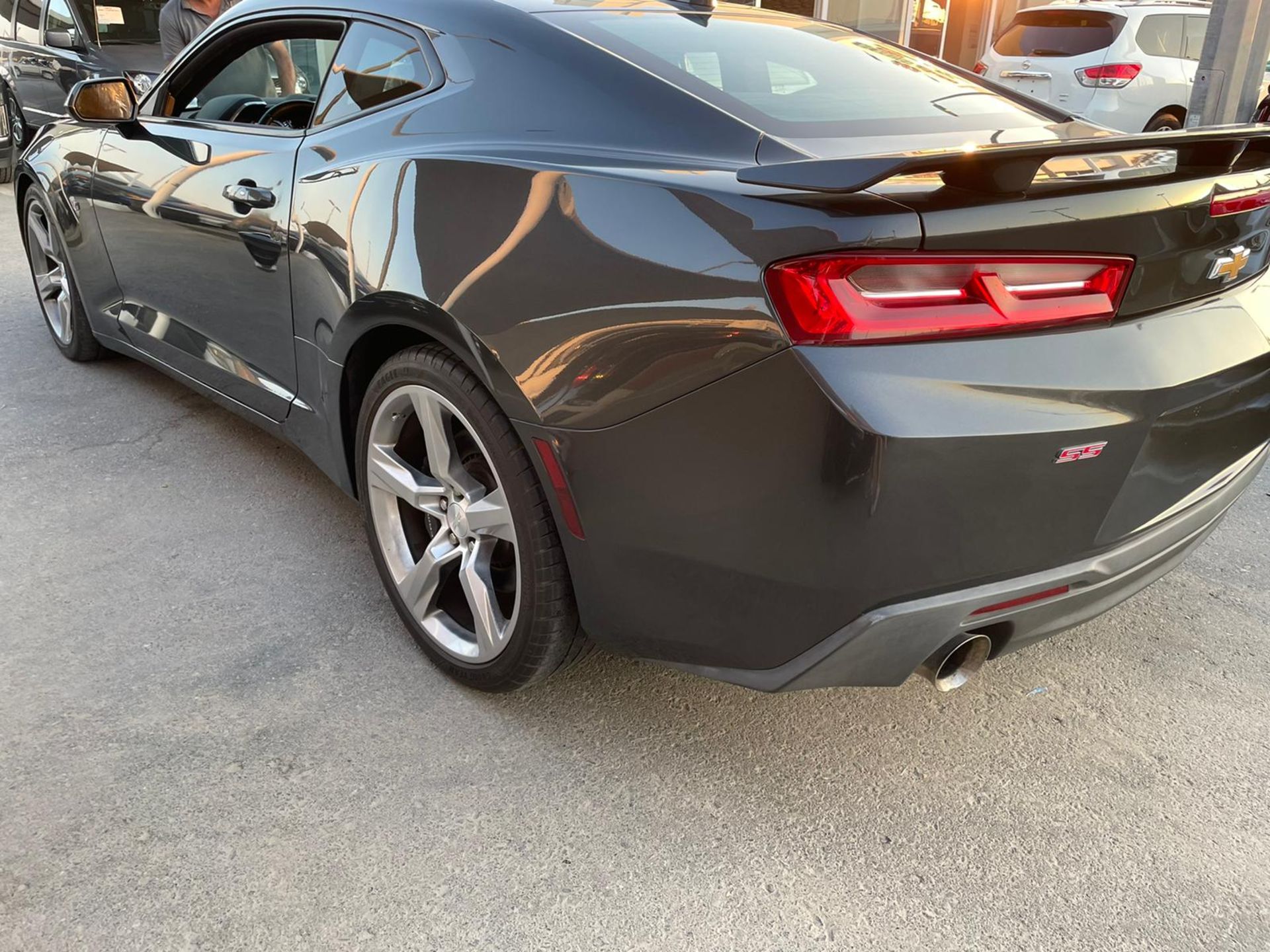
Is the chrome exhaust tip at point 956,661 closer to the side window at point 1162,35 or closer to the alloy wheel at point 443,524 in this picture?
the alloy wheel at point 443,524

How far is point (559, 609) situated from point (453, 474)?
425 millimetres

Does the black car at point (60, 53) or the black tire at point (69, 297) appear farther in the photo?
the black car at point (60, 53)

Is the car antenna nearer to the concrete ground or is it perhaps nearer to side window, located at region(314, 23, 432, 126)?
side window, located at region(314, 23, 432, 126)

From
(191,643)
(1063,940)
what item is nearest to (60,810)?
(191,643)

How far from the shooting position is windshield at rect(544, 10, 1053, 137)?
207 centimetres

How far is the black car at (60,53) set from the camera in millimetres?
8359

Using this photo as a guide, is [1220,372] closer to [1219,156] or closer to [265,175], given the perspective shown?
[1219,156]

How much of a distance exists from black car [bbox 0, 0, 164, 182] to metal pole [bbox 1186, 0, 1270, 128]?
7552 mm

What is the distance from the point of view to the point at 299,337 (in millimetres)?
2697

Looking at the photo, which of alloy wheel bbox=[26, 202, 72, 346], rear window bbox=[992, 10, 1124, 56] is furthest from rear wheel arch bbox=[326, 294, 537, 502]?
rear window bbox=[992, 10, 1124, 56]

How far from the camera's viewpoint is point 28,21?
29.6ft

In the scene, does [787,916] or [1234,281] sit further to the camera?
[1234,281]

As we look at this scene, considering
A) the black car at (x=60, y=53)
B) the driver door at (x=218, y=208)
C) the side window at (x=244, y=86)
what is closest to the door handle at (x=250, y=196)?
the driver door at (x=218, y=208)

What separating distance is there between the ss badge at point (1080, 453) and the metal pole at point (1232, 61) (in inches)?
265
